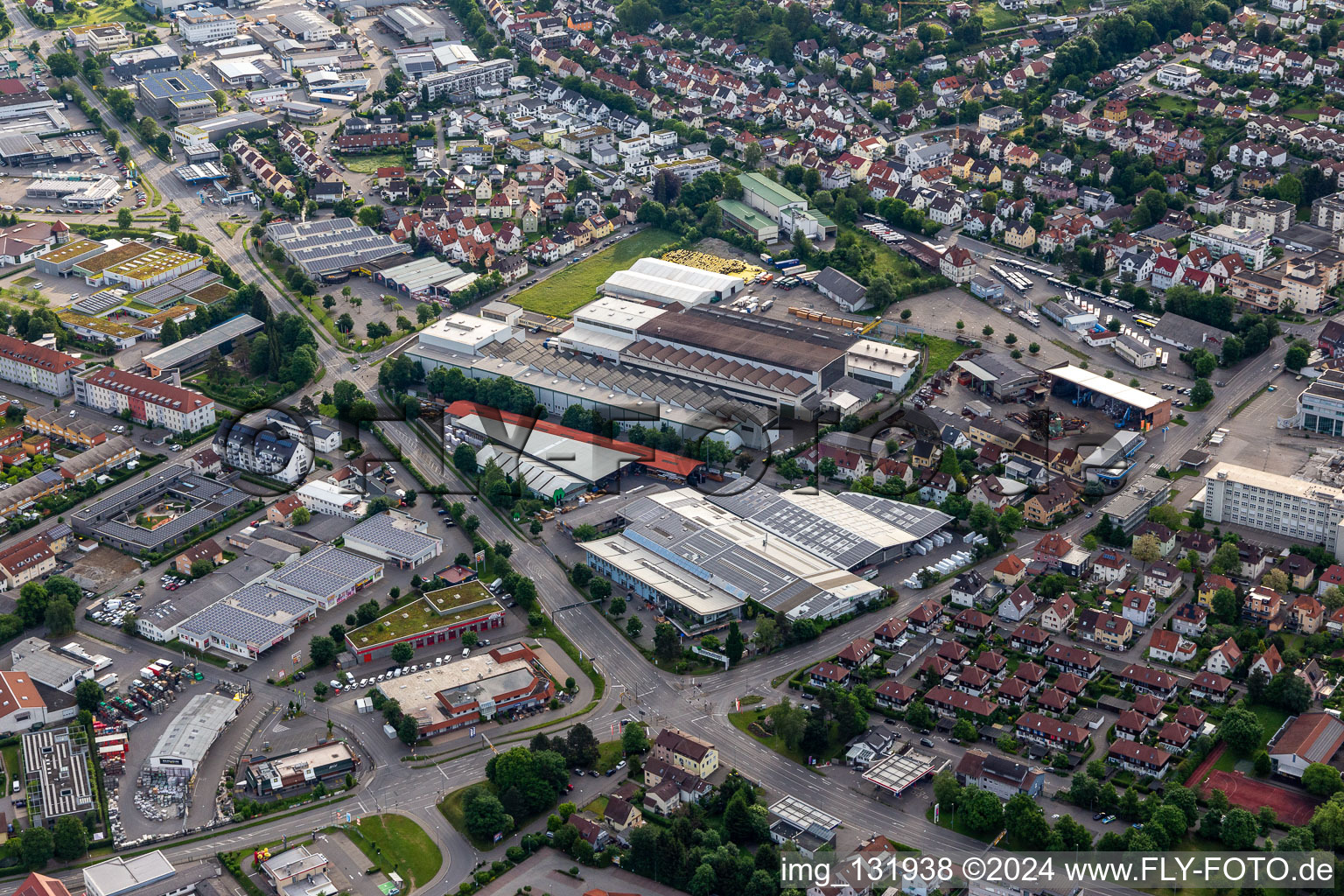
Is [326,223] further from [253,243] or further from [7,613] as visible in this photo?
[7,613]

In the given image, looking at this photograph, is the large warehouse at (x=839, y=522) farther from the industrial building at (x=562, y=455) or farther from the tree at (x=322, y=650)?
the tree at (x=322, y=650)

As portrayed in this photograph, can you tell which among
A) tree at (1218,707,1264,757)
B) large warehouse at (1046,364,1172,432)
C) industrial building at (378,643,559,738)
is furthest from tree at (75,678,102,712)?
large warehouse at (1046,364,1172,432)

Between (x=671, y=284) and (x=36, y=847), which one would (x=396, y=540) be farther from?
(x=671, y=284)

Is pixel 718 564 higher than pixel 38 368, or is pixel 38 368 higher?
pixel 38 368

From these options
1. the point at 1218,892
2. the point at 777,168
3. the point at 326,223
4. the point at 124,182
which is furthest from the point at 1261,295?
the point at 124,182

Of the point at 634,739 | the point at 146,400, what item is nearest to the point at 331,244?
the point at 146,400

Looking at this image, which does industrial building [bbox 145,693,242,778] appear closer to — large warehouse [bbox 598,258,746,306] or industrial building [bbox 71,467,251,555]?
industrial building [bbox 71,467,251,555]

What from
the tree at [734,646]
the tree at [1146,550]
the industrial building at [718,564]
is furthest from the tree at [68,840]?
the tree at [1146,550]
